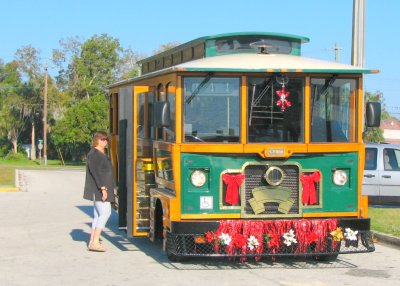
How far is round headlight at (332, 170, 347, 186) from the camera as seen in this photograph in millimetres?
9070

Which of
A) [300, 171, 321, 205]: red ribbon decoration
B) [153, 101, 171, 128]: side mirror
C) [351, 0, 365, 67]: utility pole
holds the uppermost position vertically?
[351, 0, 365, 67]: utility pole

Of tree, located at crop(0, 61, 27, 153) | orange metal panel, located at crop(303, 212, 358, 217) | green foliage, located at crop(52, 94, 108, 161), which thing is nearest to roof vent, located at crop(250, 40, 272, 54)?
orange metal panel, located at crop(303, 212, 358, 217)

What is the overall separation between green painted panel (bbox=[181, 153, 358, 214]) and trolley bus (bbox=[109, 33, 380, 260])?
0.04 feet

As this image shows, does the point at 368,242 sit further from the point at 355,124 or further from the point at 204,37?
the point at 204,37

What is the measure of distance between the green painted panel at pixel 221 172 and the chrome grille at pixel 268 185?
9cm

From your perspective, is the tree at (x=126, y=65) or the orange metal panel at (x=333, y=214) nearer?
the orange metal panel at (x=333, y=214)

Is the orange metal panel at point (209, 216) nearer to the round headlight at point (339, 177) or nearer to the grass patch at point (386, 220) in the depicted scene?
the round headlight at point (339, 177)

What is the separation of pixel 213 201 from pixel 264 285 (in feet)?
4.22

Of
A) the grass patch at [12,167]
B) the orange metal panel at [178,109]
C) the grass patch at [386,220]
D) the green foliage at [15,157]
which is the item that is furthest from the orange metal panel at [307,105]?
the green foliage at [15,157]

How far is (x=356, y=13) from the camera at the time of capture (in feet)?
46.9

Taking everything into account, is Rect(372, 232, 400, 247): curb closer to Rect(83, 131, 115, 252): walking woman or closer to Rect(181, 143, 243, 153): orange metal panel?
Rect(181, 143, 243, 153): orange metal panel

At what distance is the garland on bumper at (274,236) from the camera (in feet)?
28.0

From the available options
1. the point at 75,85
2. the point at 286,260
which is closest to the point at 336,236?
the point at 286,260

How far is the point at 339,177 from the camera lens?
29.8 feet
